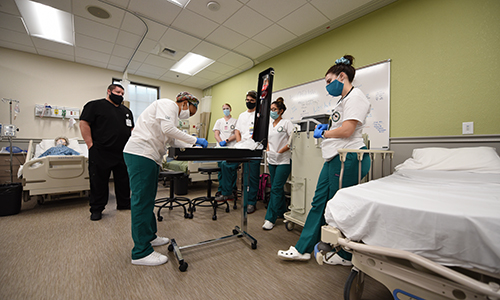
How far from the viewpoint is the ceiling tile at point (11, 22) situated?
2.97 m

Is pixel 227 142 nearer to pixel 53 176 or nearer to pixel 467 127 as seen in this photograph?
pixel 53 176

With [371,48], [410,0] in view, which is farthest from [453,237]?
[410,0]

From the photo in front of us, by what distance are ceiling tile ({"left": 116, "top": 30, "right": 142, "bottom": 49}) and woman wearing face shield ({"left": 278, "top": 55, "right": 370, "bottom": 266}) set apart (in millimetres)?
3503

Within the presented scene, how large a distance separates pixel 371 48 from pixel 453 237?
2.75m

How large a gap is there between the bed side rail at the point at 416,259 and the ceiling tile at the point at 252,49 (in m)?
3.46

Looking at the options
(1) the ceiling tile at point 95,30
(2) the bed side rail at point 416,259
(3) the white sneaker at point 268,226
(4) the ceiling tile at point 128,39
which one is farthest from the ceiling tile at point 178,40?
(2) the bed side rail at point 416,259

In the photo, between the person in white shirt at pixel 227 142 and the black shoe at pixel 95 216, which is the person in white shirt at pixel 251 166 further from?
the black shoe at pixel 95 216

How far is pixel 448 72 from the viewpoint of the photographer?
2.09 metres

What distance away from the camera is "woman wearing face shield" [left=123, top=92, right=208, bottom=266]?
4.72ft

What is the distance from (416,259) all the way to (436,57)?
2.47 metres

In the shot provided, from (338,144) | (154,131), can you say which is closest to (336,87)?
(338,144)

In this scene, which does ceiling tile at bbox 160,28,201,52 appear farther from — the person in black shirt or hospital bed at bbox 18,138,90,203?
hospital bed at bbox 18,138,90,203

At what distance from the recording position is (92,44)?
3.72 meters

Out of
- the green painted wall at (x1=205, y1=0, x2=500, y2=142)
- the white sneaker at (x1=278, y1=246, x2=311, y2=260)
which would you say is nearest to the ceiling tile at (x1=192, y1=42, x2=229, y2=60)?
the green painted wall at (x1=205, y1=0, x2=500, y2=142)
